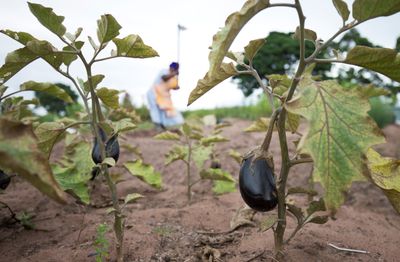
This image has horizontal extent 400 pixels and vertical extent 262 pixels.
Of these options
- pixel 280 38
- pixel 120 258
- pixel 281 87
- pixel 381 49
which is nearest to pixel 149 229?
pixel 120 258

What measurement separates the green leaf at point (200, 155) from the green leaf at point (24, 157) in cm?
153

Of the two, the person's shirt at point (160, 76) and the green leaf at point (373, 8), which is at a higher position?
the green leaf at point (373, 8)

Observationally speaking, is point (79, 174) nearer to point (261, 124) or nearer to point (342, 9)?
point (261, 124)

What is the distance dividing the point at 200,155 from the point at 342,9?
1.39m

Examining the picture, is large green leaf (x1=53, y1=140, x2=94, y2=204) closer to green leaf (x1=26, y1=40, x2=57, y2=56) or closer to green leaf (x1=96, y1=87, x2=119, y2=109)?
green leaf (x1=96, y1=87, x2=119, y2=109)

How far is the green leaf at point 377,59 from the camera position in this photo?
0.89m

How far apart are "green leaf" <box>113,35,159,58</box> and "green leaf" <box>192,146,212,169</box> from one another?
108cm

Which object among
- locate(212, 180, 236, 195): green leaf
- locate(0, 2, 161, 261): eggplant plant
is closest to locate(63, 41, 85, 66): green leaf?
locate(0, 2, 161, 261): eggplant plant

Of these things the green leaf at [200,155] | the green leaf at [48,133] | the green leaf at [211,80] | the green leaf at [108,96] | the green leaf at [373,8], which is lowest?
the green leaf at [200,155]

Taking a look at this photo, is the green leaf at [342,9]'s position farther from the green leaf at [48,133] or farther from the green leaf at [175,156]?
the green leaf at [175,156]

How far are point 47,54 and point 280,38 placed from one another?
17630 mm

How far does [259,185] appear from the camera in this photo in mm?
1036

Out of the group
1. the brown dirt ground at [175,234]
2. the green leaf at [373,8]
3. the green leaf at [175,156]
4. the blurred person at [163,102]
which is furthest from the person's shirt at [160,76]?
the green leaf at [373,8]

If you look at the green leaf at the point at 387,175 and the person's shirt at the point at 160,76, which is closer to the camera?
the green leaf at the point at 387,175
